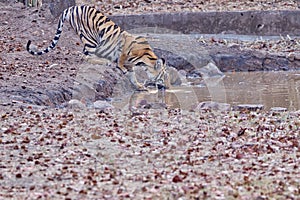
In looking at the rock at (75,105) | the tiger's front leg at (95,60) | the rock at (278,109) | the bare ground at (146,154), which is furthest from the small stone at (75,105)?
the tiger's front leg at (95,60)

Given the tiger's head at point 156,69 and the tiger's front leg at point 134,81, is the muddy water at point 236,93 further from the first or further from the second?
the tiger's head at point 156,69

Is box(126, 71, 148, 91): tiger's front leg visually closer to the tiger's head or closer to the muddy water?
the muddy water

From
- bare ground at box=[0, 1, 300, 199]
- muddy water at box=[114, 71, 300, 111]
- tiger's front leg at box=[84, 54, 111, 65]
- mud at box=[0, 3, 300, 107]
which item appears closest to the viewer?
bare ground at box=[0, 1, 300, 199]

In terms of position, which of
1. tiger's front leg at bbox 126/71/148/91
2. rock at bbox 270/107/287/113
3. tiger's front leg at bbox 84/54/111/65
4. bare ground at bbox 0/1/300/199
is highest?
tiger's front leg at bbox 84/54/111/65

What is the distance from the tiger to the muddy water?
58cm

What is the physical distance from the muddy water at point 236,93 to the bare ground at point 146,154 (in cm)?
208

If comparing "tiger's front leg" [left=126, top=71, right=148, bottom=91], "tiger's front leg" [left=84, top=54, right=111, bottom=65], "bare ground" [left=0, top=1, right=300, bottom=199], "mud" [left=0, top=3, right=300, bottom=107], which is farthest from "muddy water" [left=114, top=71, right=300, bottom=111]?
"bare ground" [left=0, top=1, right=300, bottom=199]

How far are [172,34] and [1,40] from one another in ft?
16.2

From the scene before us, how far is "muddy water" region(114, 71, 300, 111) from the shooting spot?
1271 centimetres

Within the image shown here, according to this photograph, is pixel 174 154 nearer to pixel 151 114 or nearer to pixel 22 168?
pixel 22 168

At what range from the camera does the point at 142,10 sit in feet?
73.9

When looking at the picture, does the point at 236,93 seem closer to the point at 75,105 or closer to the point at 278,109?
the point at 278,109

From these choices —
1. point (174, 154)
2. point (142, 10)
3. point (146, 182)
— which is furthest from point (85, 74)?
point (142, 10)

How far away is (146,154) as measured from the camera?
25.1 feet
